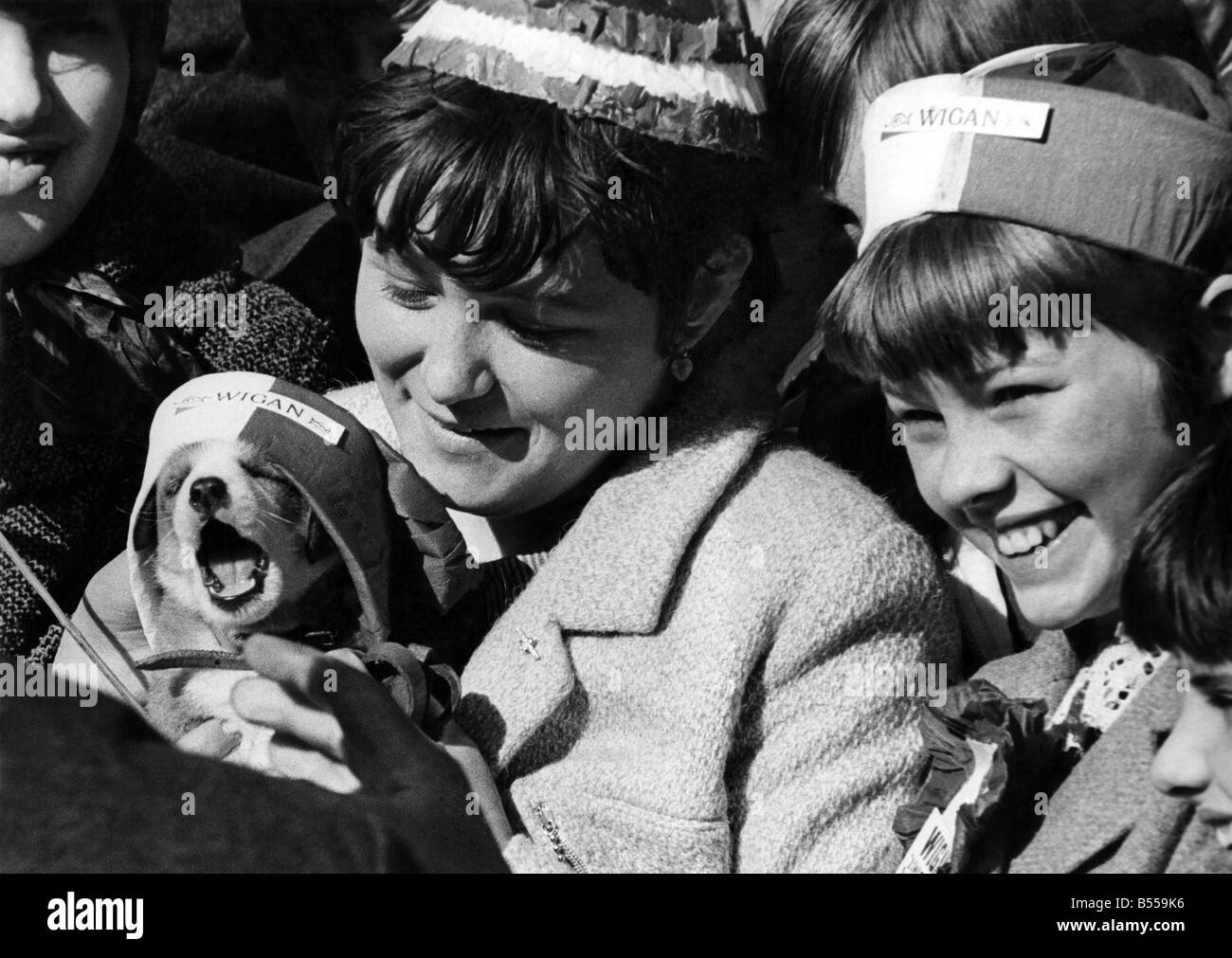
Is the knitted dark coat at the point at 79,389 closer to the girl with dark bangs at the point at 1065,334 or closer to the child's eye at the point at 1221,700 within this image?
the girl with dark bangs at the point at 1065,334

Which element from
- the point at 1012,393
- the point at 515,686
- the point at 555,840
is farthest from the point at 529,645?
the point at 1012,393

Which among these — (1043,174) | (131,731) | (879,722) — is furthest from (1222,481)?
(131,731)

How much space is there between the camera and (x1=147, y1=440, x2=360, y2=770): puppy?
2.14 m

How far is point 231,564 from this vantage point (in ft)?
7.13

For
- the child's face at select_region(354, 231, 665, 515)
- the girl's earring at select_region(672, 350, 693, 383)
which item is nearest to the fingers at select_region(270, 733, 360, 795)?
the child's face at select_region(354, 231, 665, 515)

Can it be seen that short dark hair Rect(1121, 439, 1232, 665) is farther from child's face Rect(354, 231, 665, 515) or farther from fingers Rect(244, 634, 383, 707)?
fingers Rect(244, 634, 383, 707)

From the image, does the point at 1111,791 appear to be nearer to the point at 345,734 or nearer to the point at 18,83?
the point at 345,734

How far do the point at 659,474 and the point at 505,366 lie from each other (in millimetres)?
254

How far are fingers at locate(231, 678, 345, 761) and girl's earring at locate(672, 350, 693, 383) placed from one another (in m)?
0.64

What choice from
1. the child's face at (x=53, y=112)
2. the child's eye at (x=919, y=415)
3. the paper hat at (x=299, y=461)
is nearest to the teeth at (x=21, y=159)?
the child's face at (x=53, y=112)

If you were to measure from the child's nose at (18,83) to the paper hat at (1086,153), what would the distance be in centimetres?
114

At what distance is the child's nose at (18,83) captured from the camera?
2.34m
